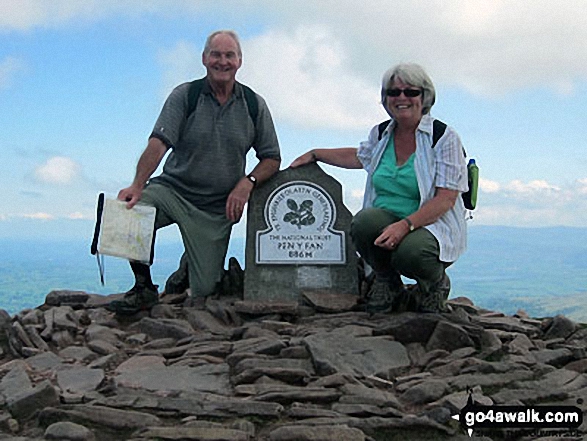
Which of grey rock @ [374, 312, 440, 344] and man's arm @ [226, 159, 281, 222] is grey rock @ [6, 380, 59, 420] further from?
man's arm @ [226, 159, 281, 222]

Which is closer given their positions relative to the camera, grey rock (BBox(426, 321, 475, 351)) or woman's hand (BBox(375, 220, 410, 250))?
grey rock (BBox(426, 321, 475, 351))

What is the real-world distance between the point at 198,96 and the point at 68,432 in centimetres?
486

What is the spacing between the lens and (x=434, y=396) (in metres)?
5.42

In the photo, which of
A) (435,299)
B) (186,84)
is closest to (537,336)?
(435,299)

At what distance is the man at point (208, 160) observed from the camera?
8570 millimetres

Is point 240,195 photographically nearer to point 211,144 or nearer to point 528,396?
point 211,144

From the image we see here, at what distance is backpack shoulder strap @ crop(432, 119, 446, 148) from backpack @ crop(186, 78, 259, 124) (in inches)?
91.7

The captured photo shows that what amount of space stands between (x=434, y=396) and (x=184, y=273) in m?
4.71

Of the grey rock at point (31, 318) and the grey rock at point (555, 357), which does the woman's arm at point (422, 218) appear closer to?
the grey rock at point (555, 357)

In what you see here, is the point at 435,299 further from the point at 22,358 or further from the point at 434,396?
the point at 22,358

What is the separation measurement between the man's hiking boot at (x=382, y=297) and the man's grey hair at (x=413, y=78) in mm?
1755

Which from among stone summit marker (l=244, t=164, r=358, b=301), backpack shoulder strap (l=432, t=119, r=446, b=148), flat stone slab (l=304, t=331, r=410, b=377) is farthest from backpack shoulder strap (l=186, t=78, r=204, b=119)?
flat stone slab (l=304, t=331, r=410, b=377)

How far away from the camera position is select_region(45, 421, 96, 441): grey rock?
15.5ft

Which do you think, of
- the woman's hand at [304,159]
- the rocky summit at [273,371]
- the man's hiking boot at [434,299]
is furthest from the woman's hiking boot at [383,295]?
the woman's hand at [304,159]
